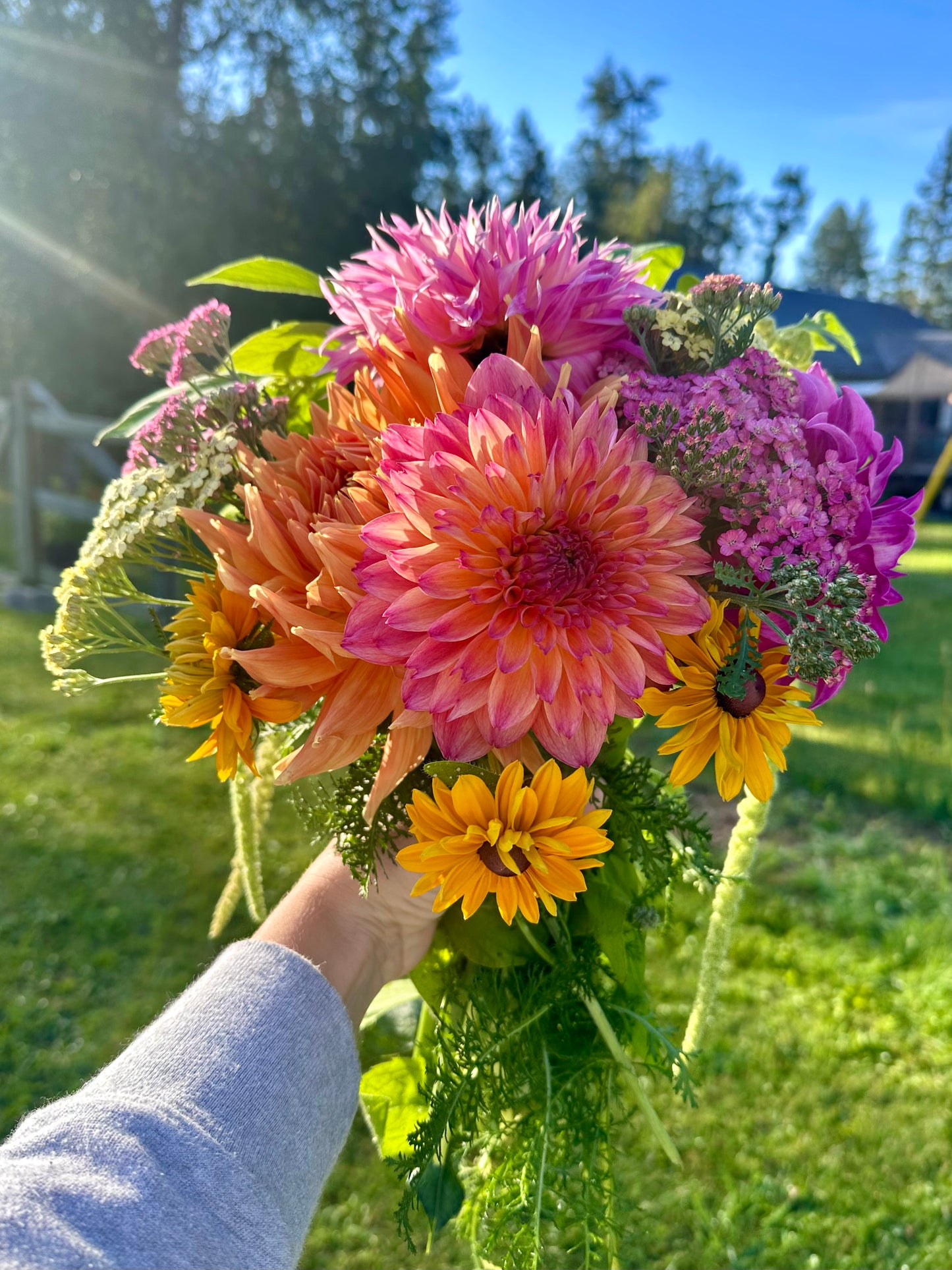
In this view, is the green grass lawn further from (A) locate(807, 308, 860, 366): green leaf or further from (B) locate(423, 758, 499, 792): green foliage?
(A) locate(807, 308, 860, 366): green leaf

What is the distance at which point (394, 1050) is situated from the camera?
2492 mm

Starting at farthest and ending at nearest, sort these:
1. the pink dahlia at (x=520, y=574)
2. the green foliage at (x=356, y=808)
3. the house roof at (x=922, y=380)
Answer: the house roof at (x=922, y=380)
the green foliage at (x=356, y=808)
the pink dahlia at (x=520, y=574)

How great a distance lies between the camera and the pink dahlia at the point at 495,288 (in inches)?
30.3

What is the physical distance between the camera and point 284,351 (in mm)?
1029

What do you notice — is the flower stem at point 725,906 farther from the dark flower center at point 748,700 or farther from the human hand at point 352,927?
the human hand at point 352,927

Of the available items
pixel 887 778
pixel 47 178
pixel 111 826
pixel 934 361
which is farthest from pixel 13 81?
pixel 934 361

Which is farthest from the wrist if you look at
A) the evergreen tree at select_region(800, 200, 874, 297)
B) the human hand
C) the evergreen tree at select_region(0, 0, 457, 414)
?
the evergreen tree at select_region(800, 200, 874, 297)

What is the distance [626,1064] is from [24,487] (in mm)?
7025

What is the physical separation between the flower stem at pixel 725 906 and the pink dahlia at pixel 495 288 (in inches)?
19.6

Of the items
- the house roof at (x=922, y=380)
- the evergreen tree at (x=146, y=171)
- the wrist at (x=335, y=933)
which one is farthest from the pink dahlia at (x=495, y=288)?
the house roof at (x=922, y=380)

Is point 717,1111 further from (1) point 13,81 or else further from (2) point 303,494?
(1) point 13,81

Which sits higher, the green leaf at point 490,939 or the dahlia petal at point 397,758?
the dahlia petal at point 397,758

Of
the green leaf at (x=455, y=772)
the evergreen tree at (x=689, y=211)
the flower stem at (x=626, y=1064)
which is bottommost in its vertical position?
the flower stem at (x=626, y=1064)

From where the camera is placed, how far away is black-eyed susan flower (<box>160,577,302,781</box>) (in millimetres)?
732
